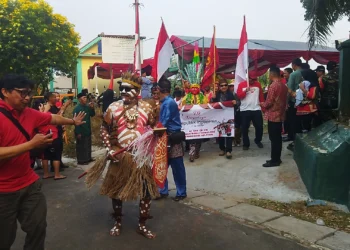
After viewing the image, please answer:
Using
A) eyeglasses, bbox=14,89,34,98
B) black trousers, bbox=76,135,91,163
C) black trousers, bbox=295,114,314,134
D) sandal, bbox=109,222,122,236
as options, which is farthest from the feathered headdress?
eyeglasses, bbox=14,89,34,98

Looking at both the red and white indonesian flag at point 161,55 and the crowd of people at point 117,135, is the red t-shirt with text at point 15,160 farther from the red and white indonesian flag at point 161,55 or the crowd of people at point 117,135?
the red and white indonesian flag at point 161,55

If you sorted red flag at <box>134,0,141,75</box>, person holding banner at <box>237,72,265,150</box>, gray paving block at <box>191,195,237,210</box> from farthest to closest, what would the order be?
red flag at <box>134,0,141,75</box>, person holding banner at <box>237,72,265,150</box>, gray paving block at <box>191,195,237,210</box>

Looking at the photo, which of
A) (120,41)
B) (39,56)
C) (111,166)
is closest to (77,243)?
(111,166)

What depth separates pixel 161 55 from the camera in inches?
331

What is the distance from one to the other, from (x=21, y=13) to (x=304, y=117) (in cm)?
1607

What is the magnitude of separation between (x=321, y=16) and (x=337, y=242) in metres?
5.22

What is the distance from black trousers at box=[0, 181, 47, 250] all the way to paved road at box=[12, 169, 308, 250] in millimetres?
968

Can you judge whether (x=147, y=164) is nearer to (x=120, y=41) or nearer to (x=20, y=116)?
(x=20, y=116)

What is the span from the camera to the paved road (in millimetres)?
3779

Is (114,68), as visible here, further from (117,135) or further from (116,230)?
(116,230)

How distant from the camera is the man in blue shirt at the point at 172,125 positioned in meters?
5.06

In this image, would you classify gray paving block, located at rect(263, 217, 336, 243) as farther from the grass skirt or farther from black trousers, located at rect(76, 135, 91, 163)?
black trousers, located at rect(76, 135, 91, 163)

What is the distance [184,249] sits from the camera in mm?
3689

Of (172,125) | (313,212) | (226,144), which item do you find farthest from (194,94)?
(313,212)
